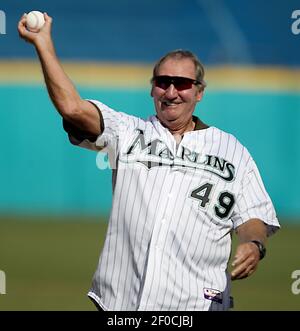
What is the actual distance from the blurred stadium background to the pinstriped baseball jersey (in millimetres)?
6629

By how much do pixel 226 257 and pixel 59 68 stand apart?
1.03 metres

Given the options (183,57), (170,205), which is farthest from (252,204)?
(183,57)

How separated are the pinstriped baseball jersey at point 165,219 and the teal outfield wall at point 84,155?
7.05 meters

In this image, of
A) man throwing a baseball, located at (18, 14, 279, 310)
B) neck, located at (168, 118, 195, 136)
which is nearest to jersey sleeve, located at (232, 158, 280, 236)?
man throwing a baseball, located at (18, 14, 279, 310)

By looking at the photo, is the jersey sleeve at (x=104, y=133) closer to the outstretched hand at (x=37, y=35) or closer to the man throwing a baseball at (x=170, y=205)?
the man throwing a baseball at (x=170, y=205)

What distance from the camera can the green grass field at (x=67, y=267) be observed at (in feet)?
23.2

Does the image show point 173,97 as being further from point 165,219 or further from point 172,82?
point 165,219

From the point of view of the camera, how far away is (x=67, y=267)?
28.9 ft

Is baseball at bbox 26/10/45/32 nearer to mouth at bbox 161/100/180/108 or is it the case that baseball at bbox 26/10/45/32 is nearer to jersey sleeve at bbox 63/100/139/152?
jersey sleeve at bbox 63/100/139/152

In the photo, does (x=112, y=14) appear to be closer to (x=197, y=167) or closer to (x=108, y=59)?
(x=108, y=59)

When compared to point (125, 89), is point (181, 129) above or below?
below

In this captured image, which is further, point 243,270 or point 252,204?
point 252,204

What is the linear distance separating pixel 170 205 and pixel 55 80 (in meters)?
0.68
